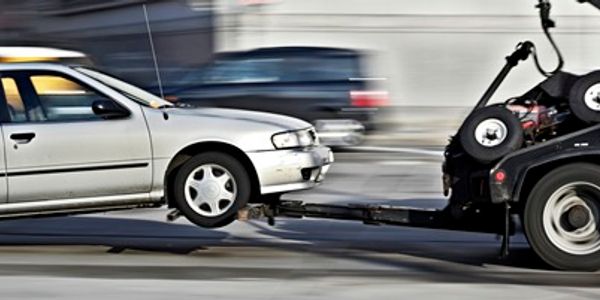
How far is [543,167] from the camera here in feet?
28.7

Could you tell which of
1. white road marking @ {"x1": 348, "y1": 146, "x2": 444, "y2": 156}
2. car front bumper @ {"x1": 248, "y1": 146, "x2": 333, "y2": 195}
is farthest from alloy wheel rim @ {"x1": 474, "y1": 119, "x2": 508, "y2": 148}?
white road marking @ {"x1": 348, "y1": 146, "x2": 444, "y2": 156}

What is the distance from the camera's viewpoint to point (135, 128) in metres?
Answer: 9.68

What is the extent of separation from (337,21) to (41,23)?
7.76m

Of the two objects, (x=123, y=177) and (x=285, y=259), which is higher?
(x=123, y=177)

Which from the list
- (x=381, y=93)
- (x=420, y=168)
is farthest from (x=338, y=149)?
(x=420, y=168)

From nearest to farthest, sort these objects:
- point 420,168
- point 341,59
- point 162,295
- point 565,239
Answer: point 162,295, point 565,239, point 420,168, point 341,59

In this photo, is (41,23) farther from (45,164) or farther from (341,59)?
(45,164)

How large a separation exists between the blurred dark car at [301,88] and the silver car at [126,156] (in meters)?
8.74

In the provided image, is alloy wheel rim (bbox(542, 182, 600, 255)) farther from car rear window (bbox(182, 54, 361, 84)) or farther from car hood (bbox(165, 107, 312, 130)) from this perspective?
car rear window (bbox(182, 54, 361, 84))

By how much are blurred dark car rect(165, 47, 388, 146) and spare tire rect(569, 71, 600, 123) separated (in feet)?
32.8

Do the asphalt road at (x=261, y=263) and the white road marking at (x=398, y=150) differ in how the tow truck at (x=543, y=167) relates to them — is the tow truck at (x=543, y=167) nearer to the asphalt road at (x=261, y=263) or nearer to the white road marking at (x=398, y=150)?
the asphalt road at (x=261, y=263)

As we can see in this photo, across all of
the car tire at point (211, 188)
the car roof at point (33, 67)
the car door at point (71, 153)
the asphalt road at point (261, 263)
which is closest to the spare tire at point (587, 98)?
the asphalt road at point (261, 263)

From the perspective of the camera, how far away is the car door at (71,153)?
31.3 ft

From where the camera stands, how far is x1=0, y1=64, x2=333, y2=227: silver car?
377 inches
